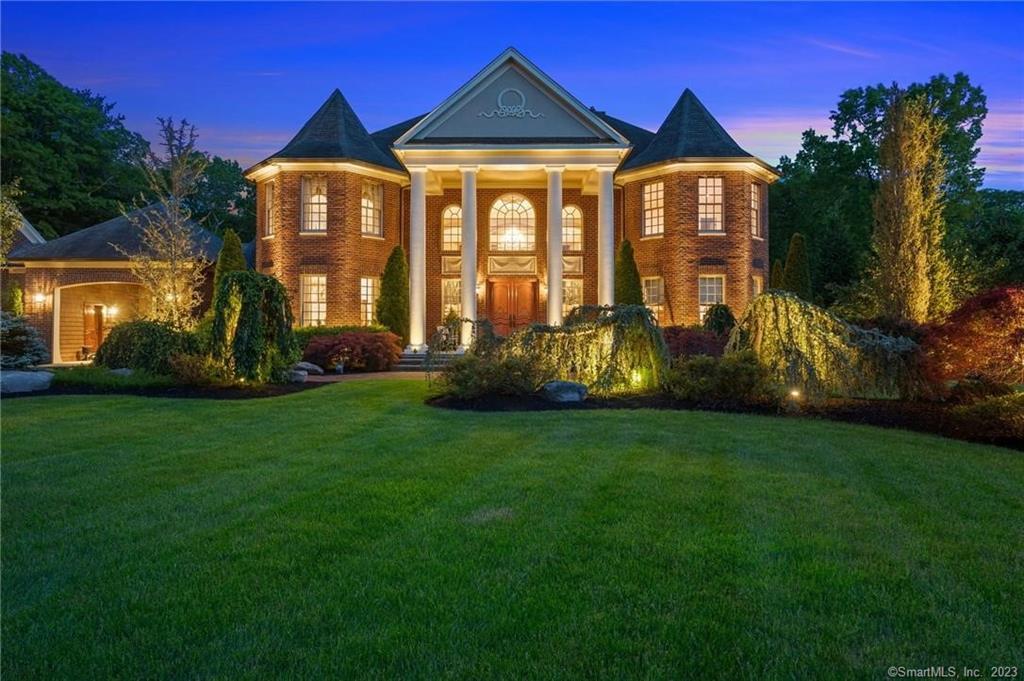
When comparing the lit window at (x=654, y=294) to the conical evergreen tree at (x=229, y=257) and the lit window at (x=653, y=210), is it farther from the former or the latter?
the conical evergreen tree at (x=229, y=257)

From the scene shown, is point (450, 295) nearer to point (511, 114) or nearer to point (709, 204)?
point (511, 114)

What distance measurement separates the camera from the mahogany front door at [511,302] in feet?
79.9

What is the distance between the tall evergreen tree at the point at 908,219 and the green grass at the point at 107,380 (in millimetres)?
17269

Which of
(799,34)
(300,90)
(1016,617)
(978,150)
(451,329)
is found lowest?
(1016,617)

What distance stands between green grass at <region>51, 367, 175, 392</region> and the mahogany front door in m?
12.8

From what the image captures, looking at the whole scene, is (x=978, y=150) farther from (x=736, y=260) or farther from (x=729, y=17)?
(x=729, y=17)

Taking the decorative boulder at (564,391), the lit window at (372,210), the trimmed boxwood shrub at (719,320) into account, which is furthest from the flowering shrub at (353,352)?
the trimmed boxwood shrub at (719,320)

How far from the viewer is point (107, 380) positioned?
13336mm

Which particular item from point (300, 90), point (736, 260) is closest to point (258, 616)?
point (736, 260)

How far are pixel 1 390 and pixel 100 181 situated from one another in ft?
104

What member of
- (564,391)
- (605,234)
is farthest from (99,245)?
(564,391)

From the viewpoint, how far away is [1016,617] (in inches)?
123

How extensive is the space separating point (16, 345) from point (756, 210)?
2255 cm

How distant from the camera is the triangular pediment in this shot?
21.0 metres
